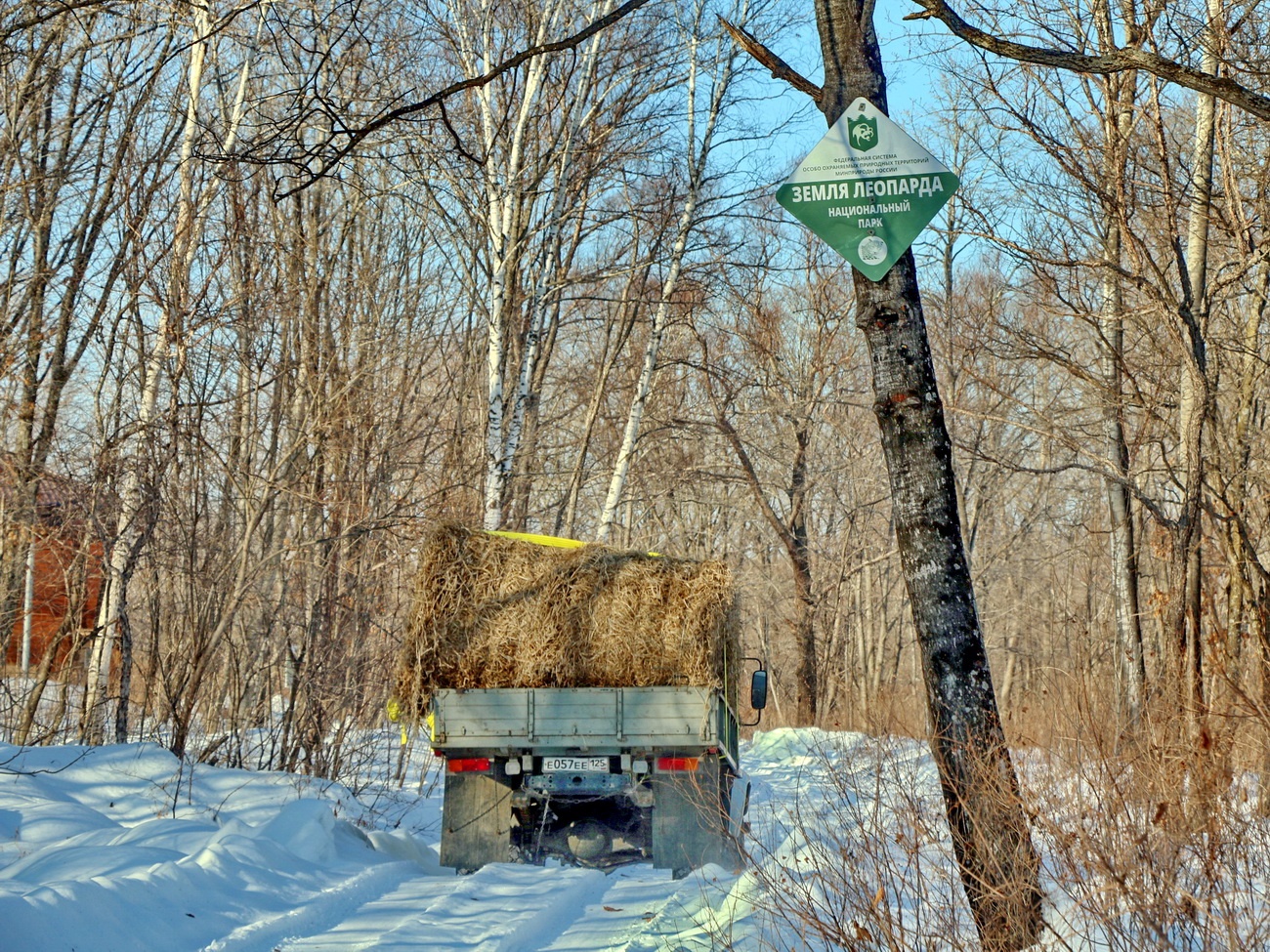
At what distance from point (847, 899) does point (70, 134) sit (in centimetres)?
1245

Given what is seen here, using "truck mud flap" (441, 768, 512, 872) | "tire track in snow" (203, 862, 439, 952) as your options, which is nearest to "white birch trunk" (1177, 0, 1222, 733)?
"tire track in snow" (203, 862, 439, 952)

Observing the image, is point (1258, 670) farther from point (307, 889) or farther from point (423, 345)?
point (423, 345)

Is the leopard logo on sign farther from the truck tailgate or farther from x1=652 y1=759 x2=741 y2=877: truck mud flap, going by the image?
x1=652 y1=759 x2=741 y2=877: truck mud flap

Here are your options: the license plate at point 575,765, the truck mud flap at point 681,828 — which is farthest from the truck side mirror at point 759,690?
the license plate at point 575,765

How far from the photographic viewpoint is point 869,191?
17.3 feet

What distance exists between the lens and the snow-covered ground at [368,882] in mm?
4462

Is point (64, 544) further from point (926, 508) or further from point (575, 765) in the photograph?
point (926, 508)

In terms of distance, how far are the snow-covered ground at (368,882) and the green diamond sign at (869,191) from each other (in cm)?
236

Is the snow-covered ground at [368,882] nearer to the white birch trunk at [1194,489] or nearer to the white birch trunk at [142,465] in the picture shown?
the white birch trunk at [1194,489]

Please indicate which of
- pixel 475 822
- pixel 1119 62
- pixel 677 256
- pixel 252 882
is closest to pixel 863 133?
pixel 1119 62

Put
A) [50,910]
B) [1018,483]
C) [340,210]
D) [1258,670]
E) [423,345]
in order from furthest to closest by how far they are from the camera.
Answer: [1018,483], [340,210], [423,345], [1258,670], [50,910]

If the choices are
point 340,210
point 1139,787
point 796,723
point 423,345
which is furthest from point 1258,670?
point 796,723

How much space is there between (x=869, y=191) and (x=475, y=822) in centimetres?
550

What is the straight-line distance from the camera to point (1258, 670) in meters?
7.04
